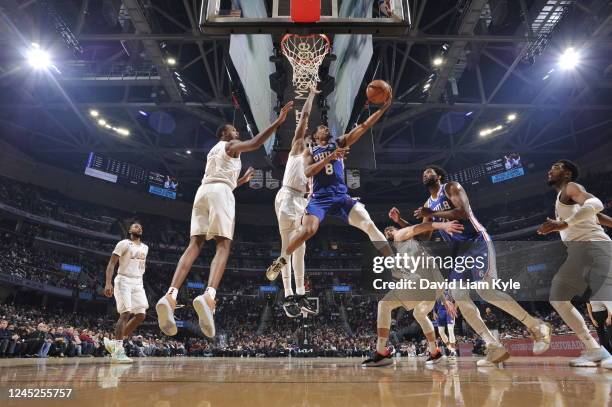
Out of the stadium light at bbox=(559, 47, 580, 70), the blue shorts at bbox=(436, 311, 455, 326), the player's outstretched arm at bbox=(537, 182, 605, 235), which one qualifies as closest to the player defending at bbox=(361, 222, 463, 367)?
the player's outstretched arm at bbox=(537, 182, 605, 235)

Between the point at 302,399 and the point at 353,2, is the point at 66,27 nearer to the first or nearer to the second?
the point at 353,2

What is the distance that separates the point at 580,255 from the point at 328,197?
2735mm

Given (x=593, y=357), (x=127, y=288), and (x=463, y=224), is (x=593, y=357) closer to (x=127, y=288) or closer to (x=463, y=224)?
(x=463, y=224)

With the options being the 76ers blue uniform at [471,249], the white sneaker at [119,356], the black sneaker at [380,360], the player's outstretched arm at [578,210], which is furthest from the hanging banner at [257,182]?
the player's outstretched arm at [578,210]

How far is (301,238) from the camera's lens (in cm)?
474

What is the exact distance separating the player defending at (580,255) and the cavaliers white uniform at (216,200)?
307cm

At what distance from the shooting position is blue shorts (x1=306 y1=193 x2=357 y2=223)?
5.03 meters

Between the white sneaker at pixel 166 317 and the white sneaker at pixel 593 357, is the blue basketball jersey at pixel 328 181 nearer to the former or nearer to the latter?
the white sneaker at pixel 166 317

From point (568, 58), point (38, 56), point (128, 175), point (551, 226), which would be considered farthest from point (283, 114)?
point (128, 175)

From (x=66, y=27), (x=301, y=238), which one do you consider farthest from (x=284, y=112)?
(x=66, y=27)

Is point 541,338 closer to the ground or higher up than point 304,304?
closer to the ground

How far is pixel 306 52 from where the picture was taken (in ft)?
28.7

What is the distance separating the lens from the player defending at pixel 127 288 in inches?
256

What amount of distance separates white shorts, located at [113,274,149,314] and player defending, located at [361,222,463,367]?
12.2 feet
